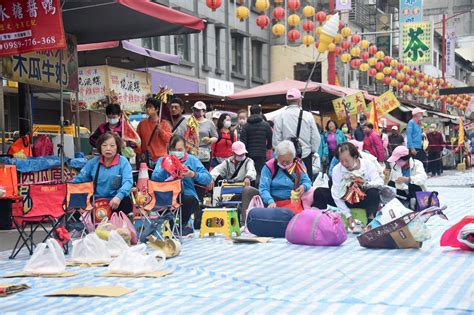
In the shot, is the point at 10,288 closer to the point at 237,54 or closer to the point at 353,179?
the point at 353,179

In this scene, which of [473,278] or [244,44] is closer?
[473,278]

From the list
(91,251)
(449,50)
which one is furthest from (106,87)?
(449,50)

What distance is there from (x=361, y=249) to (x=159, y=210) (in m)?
2.21

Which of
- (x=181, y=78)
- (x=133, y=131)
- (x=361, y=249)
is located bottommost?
(x=361, y=249)

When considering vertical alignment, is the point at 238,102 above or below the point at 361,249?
above

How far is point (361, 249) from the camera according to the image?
7.69m

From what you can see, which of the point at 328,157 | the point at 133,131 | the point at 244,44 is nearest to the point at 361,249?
the point at 133,131

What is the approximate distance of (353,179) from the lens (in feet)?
28.8

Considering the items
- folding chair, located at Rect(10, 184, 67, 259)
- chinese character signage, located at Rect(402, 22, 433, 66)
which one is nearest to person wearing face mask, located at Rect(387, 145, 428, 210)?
folding chair, located at Rect(10, 184, 67, 259)

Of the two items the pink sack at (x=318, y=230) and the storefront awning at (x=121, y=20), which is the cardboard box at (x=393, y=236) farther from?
the storefront awning at (x=121, y=20)

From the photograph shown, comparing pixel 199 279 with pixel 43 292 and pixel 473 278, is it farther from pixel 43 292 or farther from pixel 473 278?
pixel 473 278

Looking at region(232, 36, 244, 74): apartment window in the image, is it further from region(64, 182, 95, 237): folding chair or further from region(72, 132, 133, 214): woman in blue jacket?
region(64, 182, 95, 237): folding chair

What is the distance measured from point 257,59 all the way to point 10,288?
2966 centimetres

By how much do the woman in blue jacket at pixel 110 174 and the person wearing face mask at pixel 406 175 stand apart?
3574 millimetres
